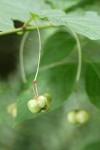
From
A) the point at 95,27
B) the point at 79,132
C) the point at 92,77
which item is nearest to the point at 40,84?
the point at 92,77

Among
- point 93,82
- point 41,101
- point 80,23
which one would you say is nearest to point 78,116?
point 93,82

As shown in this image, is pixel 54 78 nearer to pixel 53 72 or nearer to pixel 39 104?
pixel 53 72

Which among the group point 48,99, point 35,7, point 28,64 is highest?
point 28,64

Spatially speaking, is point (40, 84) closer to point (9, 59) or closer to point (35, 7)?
point (35, 7)

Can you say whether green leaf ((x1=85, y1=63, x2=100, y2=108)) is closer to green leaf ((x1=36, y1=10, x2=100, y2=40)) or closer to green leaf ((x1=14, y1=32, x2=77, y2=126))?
green leaf ((x1=14, y1=32, x2=77, y2=126))

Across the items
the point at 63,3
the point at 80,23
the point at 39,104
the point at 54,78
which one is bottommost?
the point at 39,104

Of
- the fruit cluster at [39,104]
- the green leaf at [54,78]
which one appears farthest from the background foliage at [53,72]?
the fruit cluster at [39,104]

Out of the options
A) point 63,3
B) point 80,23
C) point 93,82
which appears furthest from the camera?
point 63,3

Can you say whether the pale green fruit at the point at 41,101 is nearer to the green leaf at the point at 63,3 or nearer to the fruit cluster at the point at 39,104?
the fruit cluster at the point at 39,104

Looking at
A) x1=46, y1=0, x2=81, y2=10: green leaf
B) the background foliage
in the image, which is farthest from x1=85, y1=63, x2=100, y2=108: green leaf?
x1=46, y1=0, x2=81, y2=10: green leaf
